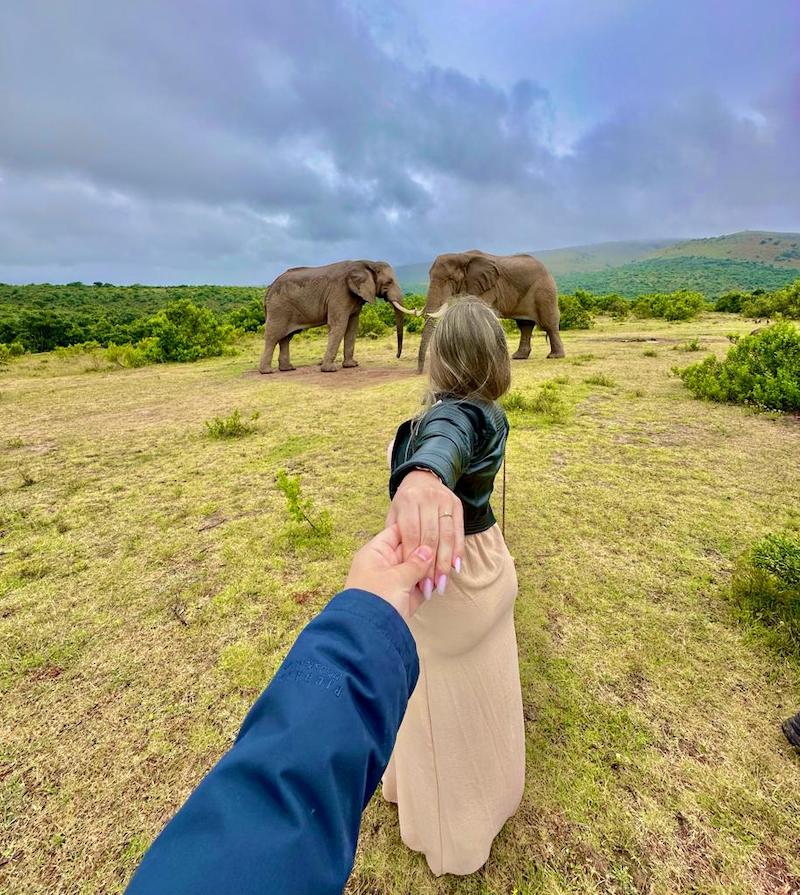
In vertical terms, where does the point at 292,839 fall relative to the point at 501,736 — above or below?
above

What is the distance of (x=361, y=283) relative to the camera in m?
9.85

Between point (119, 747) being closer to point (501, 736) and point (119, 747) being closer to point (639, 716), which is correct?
point (501, 736)

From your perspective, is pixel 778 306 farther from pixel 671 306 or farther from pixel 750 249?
pixel 750 249

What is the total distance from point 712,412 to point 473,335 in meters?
6.44

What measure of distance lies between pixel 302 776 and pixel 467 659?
1.08m

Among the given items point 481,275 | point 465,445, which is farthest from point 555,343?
point 465,445

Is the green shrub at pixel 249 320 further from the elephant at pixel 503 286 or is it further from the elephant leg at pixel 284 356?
the elephant at pixel 503 286

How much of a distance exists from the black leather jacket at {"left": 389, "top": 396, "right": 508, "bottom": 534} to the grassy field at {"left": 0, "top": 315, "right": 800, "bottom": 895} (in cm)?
121

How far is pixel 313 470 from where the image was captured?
196 inches

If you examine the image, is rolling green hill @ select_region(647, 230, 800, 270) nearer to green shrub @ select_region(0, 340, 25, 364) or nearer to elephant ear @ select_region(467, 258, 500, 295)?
elephant ear @ select_region(467, 258, 500, 295)

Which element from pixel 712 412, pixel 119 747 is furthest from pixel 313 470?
pixel 712 412

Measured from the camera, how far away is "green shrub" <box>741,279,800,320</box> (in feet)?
50.0

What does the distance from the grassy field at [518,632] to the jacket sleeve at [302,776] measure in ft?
4.61

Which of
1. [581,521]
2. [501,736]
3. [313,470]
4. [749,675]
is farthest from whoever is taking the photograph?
[313,470]
